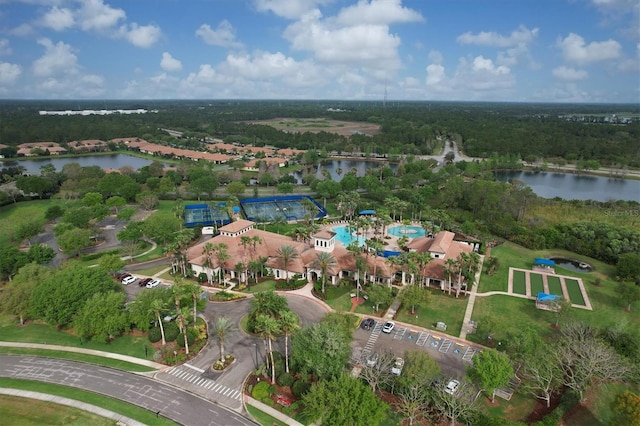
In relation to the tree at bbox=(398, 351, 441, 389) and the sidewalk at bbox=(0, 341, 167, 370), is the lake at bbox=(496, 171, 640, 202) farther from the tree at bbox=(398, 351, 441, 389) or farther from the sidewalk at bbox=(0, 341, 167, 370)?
the sidewalk at bbox=(0, 341, 167, 370)

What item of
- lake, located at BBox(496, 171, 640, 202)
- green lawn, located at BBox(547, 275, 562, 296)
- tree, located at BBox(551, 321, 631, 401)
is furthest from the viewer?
lake, located at BBox(496, 171, 640, 202)

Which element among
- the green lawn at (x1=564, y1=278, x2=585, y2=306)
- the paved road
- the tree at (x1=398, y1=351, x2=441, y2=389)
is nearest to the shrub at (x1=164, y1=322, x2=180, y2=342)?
the paved road

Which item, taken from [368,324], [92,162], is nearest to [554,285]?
[368,324]

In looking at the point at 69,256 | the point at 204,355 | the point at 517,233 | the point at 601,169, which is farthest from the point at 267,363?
the point at 601,169

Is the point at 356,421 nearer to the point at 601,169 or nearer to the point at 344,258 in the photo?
the point at 344,258

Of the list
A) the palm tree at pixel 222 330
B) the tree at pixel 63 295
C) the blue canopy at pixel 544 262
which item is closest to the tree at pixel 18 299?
the tree at pixel 63 295

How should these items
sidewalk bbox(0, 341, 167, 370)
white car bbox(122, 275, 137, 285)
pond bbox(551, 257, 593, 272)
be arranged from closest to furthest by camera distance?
sidewalk bbox(0, 341, 167, 370)
white car bbox(122, 275, 137, 285)
pond bbox(551, 257, 593, 272)

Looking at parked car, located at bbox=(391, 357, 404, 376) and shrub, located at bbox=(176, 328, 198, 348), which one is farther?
shrub, located at bbox=(176, 328, 198, 348)
